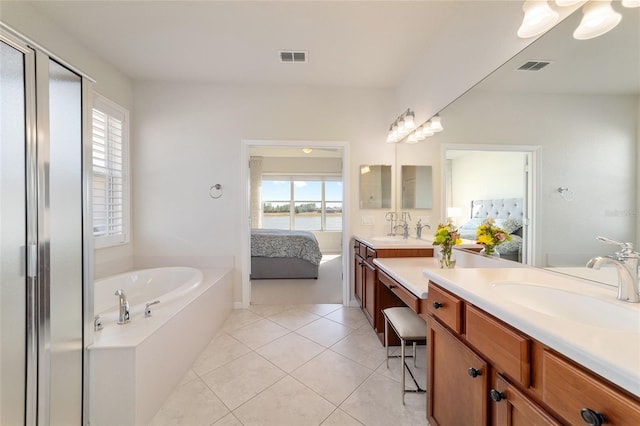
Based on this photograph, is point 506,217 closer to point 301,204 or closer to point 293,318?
point 293,318

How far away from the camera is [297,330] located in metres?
2.54

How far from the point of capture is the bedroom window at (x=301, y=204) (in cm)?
712

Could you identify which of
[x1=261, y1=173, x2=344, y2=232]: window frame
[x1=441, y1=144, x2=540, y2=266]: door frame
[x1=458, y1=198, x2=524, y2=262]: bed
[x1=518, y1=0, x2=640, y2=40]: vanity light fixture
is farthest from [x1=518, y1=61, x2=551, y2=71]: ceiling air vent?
[x1=261, y1=173, x2=344, y2=232]: window frame

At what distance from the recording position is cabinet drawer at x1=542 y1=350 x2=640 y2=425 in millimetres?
521

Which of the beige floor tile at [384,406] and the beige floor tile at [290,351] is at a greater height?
the beige floor tile at [290,351]

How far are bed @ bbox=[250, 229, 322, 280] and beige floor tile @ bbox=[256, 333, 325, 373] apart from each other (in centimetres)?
198

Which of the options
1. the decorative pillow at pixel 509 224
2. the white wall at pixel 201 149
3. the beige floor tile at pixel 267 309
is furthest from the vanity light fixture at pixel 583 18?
the beige floor tile at pixel 267 309

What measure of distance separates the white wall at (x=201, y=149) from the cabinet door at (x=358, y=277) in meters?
1.41

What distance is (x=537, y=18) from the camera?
3.88ft

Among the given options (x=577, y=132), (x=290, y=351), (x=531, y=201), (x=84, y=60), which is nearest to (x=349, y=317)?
(x=290, y=351)

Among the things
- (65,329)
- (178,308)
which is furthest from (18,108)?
(178,308)

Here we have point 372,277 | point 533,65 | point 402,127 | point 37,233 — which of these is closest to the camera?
point 37,233

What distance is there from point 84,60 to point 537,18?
3461 mm

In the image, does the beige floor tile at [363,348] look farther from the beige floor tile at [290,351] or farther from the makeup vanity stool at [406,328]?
the makeup vanity stool at [406,328]
